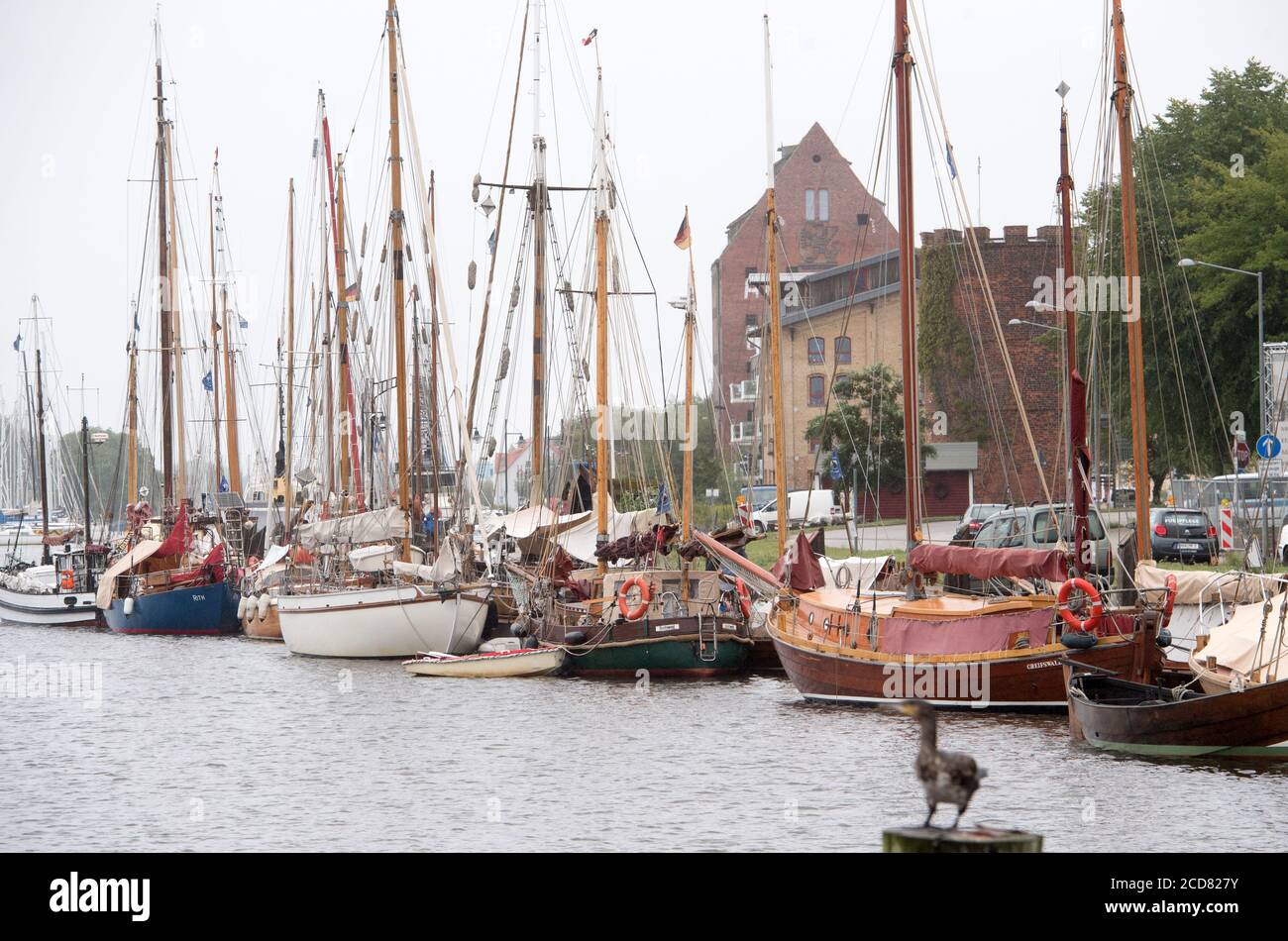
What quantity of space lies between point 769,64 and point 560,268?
1007 centimetres

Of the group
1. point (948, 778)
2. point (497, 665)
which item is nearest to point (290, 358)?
point (497, 665)

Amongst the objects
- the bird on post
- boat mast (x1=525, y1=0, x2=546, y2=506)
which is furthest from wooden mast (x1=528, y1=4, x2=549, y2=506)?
the bird on post

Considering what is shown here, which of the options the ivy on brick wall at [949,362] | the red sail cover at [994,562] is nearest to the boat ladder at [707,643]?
the red sail cover at [994,562]

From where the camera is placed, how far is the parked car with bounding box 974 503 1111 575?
38.0 meters

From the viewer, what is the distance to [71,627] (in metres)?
68.7

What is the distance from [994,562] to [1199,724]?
6.65 meters

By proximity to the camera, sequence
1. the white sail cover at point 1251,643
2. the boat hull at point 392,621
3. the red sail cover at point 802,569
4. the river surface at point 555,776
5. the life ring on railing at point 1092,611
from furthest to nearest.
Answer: the boat hull at point 392,621 < the red sail cover at point 802,569 < the life ring on railing at point 1092,611 < the white sail cover at point 1251,643 < the river surface at point 555,776

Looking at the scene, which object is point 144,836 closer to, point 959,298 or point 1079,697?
point 1079,697

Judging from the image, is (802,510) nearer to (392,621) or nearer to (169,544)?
(169,544)

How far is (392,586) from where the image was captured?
4444cm

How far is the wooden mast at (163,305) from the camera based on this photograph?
6606 cm

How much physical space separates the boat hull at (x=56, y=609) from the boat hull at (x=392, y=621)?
83.0ft

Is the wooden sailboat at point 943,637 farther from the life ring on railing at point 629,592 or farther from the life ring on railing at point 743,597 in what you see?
the life ring on railing at point 743,597

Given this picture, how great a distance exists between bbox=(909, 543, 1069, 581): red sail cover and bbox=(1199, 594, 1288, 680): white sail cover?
4104 millimetres
